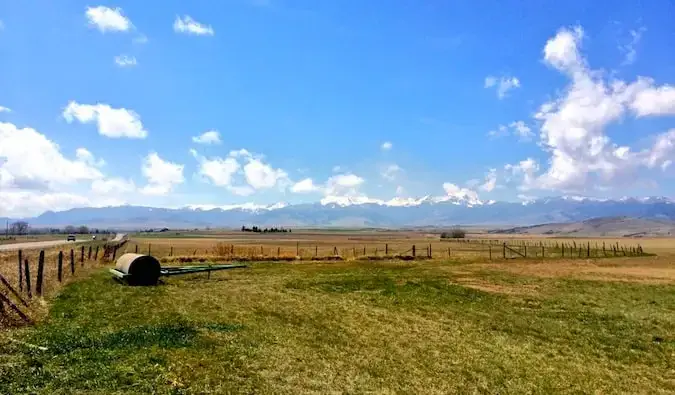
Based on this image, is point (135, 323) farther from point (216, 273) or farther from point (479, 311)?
point (216, 273)

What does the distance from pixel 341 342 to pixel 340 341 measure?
0.42 feet

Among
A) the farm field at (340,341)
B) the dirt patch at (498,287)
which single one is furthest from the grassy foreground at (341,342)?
the dirt patch at (498,287)

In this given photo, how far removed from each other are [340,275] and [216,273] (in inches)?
360

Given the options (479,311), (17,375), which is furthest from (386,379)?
(479,311)

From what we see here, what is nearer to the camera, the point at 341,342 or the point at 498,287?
the point at 341,342

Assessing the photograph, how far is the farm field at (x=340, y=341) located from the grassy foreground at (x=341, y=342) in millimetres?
63

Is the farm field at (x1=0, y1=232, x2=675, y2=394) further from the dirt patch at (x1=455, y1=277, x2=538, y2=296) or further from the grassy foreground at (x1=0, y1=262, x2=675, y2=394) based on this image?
the dirt patch at (x1=455, y1=277, x2=538, y2=296)

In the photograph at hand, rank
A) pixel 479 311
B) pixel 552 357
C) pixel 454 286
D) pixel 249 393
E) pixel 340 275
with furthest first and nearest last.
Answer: pixel 340 275 < pixel 454 286 < pixel 479 311 < pixel 552 357 < pixel 249 393

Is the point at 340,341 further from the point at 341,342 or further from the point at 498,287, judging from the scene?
the point at 498,287

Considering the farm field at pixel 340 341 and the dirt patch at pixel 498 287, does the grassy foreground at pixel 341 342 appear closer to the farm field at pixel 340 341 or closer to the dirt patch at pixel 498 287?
the farm field at pixel 340 341

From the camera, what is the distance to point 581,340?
58.9 feet

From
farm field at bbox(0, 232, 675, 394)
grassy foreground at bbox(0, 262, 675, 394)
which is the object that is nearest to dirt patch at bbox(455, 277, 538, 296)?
farm field at bbox(0, 232, 675, 394)

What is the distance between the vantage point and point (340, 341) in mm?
16594

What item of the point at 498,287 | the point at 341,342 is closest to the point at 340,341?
the point at 341,342
